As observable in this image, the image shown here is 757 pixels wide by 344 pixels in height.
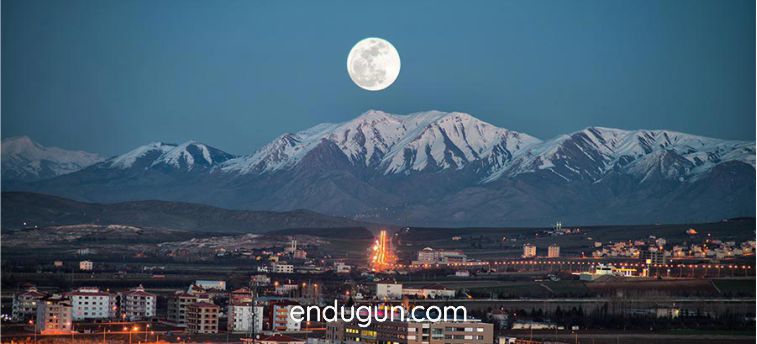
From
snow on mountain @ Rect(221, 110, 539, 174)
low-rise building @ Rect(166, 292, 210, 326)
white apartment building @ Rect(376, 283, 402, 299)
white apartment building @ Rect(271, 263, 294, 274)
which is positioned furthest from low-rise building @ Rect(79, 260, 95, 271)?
Result: snow on mountain @ Rect(221, 110, 539, 174)

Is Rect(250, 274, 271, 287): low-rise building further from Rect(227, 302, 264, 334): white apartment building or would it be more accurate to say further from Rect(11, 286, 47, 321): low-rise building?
Rect(227, 302, 264, 334): white apartment building

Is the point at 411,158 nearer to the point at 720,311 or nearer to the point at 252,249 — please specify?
the point at 252,249

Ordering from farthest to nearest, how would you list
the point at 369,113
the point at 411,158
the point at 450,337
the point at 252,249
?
the point at 369,113 < the point at 411,158 < the point at 252,249 < the point at 450,337

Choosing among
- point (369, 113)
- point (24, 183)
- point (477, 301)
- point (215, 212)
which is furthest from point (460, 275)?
point (369, 113)

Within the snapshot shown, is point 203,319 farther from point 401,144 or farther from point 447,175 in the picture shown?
point 401,144

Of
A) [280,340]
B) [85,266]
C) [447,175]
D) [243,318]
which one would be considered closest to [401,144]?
[447,175]

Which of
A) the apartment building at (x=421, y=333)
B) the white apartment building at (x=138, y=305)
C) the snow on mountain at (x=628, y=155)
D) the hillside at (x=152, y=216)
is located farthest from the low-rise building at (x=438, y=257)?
the snow on mountain at (x=628, y=155)
